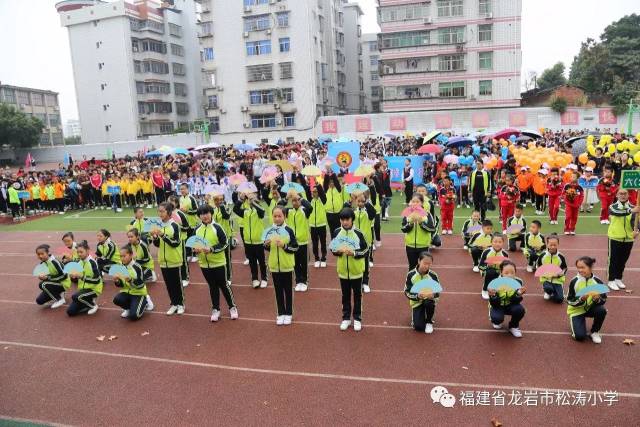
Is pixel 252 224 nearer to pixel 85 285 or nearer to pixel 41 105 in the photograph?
pixel 85 285

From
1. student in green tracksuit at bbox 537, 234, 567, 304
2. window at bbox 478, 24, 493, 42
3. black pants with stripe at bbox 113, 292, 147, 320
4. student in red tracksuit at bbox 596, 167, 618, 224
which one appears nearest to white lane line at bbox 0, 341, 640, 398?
black pants with stripe at bbox 113, 292, 147, 320

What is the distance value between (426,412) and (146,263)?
662 centimetres

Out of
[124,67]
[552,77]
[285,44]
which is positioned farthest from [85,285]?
[552,77]

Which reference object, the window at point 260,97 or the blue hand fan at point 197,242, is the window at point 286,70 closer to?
the window at point 260,97

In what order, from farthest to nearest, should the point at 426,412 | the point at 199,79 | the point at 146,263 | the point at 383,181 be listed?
the point at 199,79 < the point at 383,181 < the point at 146,263 < the point at 426,412

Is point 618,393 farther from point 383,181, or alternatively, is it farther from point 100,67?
point 100,67

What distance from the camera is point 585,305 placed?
617 cm

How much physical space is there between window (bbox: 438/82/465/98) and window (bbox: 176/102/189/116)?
29.0 m

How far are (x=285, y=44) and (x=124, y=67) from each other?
17.3 meters

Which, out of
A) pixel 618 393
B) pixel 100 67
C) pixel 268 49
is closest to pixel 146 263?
pixel 618 393

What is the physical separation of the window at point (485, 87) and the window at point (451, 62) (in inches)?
83.7

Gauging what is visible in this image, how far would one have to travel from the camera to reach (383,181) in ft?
45.4

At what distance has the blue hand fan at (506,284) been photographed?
6.11 metres

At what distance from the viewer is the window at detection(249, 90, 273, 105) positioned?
4244cm
